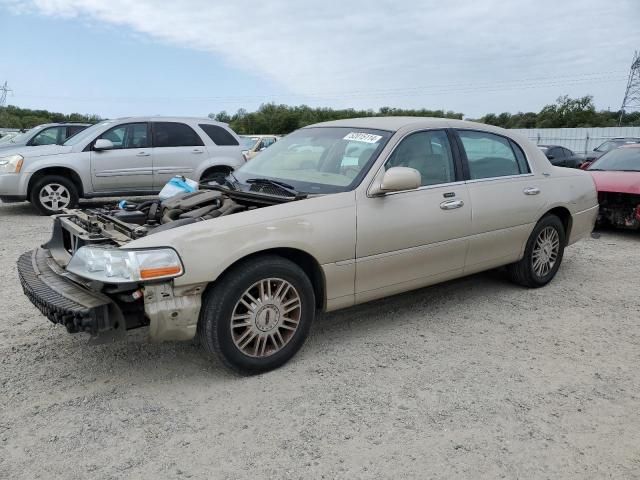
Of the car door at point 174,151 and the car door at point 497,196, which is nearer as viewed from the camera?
the car door at point 497,196

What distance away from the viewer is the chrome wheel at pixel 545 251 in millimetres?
5508

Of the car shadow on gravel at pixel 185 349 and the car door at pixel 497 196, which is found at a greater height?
the car door at pixel 497 196

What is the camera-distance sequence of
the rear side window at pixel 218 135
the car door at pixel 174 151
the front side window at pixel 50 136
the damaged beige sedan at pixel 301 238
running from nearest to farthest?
the damaged beige sedan at pixel 301 238, the car door at pixel 174 151, the rear side window at pixel 218 135, the front side window at pixel 50 136

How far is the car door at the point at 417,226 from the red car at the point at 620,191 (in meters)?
4.70

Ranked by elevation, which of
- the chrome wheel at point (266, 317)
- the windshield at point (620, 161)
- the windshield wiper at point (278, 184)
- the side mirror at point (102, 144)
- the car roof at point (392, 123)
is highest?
the car roof at point (392, 123)

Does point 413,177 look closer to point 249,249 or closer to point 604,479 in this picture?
point 249,249

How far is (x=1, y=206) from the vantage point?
11148mm

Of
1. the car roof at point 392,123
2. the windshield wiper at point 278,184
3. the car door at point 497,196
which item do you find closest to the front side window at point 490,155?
the car door at point 497,196

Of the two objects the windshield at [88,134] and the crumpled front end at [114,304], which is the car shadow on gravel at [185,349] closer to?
the crumpled front end at [114,304]

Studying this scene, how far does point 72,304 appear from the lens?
10.5 feet

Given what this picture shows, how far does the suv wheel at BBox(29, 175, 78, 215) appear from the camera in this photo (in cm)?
959

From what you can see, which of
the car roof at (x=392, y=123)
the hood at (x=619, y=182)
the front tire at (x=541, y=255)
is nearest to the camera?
the car roof at (x=392, y=123)

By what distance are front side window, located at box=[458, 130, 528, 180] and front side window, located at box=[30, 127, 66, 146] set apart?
11194 millimetres

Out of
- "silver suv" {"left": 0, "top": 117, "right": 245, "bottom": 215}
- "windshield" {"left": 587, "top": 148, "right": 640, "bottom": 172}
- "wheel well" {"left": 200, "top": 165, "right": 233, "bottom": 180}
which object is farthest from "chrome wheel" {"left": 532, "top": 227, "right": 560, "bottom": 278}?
"wheel well" {"left": 200, "top": 165, "right": 233, "bottom": 180}
